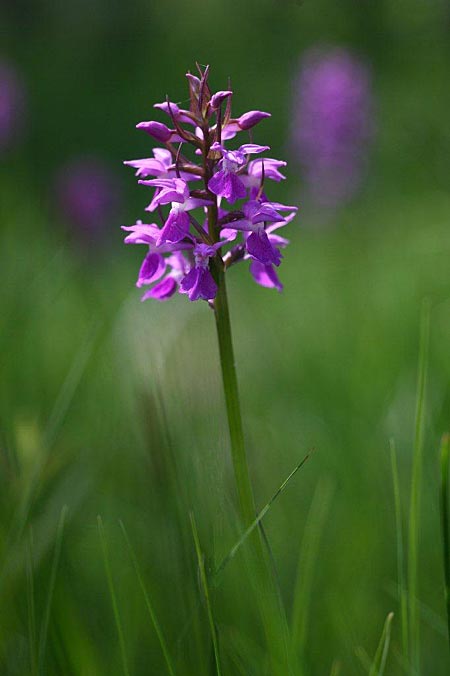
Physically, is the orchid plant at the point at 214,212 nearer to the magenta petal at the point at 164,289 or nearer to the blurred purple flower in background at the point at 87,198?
the magenta petal at the point at 164,289

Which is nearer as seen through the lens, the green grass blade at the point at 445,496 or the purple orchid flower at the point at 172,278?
the green grass blade at the point at 445,496

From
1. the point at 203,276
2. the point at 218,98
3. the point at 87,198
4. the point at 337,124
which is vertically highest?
the point at 218,98

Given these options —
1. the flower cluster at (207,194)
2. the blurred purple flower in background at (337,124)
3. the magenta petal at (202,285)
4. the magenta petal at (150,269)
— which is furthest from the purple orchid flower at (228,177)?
the blurred purple flower in background at (337,124)

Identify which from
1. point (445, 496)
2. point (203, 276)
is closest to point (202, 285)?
point (203, 276)

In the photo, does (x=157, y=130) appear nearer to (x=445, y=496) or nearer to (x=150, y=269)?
(x=150, y=269)

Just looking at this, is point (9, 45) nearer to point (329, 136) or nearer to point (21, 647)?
point (329, 136)
